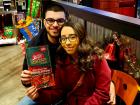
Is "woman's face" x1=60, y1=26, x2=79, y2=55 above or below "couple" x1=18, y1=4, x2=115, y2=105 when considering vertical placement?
above

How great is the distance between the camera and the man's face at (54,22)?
6.23ft

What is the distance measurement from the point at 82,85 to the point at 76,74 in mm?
84

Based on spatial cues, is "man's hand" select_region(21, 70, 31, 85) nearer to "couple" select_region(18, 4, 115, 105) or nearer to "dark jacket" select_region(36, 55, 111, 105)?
"couple" select_region(18, 4, 115, 105)

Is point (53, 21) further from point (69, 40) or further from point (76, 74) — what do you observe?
point (76, 74)

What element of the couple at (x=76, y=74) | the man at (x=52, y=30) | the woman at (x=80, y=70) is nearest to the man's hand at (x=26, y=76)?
the couple at (x=76, y=74)

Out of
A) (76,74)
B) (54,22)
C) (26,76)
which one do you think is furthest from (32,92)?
(54,22)

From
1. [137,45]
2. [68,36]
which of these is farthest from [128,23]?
[68,36]

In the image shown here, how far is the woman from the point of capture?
1.62m

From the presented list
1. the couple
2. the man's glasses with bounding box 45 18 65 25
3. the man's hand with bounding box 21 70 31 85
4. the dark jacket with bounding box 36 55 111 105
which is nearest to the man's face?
the man's glasses with bounding box 45 18 65 25

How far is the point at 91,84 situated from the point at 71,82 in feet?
0.48

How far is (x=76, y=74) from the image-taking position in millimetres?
1693

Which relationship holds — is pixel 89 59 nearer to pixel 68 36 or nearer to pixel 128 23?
pixel 68 36

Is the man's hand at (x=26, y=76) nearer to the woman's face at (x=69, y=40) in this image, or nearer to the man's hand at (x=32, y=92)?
the man's hand at (x=32, y=92)

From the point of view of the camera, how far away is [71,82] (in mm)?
1729
